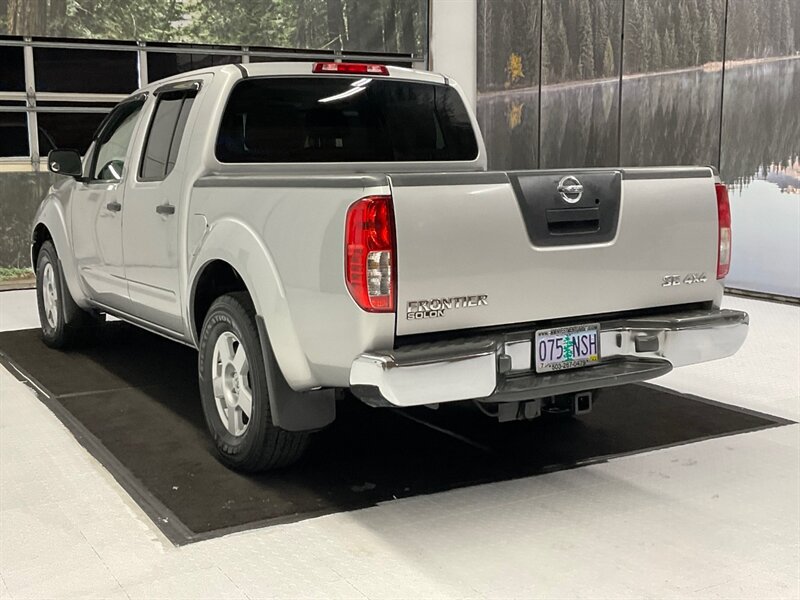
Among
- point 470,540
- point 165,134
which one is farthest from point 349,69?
point 470,540

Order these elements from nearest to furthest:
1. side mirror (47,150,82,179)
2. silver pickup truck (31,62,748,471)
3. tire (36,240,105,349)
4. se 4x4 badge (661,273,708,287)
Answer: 1. silver pickup truck (31,62,748,471)
2. se 4x4 badge (661,273,708,287)
3. side mirror (47,150,82,179)
4. tire (36,240,105,349)

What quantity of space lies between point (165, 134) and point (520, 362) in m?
2.28

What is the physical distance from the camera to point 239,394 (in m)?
3.55

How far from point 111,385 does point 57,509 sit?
1.82 metres

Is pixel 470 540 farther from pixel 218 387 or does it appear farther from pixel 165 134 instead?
pixel 165 134

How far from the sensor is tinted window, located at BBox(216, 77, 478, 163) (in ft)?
13.1

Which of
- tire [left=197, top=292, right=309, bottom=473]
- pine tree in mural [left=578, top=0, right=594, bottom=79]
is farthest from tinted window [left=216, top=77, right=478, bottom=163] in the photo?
pine tree in mural [left=578, top=0, right=594, bottom=79]

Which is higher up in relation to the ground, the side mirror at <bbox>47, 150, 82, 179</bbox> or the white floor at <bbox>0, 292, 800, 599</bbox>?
the side mirror at <bbox>47, 150, 82, 179</bbox>

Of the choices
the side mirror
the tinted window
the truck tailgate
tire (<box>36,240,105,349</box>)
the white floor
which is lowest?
the white floor

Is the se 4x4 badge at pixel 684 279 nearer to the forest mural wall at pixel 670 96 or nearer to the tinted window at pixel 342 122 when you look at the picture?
the tinted window at pixel 342 122

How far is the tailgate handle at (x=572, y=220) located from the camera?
3.09 m

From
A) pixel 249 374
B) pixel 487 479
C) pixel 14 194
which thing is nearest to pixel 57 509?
pixel 249 374

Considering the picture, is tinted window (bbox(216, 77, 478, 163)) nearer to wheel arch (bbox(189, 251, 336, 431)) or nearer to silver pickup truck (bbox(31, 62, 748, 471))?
silver pickup truck (bbox(31, 62, 748, 471))

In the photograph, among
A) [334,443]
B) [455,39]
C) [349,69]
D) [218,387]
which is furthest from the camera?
[455,39]
